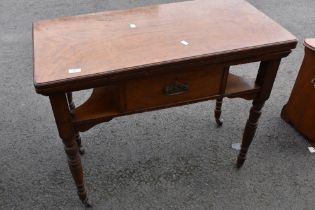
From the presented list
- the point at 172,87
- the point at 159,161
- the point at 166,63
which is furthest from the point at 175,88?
the point at 159,161

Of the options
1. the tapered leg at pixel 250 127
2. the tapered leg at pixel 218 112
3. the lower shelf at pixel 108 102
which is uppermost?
the lower shelf at pixel 108 102

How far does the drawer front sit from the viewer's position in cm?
98

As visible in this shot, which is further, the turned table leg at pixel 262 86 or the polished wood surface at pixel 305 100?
the polished wood surface at pixel 305 100

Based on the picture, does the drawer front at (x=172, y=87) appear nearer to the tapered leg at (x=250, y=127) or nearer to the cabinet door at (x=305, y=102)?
the tapered leg at (x=250, y=127)

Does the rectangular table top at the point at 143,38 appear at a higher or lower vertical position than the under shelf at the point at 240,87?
higher

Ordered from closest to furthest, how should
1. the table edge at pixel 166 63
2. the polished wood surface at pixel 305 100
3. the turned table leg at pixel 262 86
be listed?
1. the table edge at pixel 166 63
2. the turned table leg at pixel 262 86
3. the polished wood surface at pixel 305 100

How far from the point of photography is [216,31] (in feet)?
3.52

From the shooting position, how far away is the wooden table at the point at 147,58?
909mm

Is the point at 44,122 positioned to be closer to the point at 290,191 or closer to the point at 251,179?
the point at 251,179

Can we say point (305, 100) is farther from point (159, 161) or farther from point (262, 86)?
point (159, 161)

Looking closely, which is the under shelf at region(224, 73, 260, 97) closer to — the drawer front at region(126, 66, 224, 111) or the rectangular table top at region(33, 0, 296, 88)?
the drawer front at region(126, 66, 224, 111)

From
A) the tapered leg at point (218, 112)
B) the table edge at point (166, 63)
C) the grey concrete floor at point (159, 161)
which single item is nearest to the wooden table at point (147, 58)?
the table edge at point (166, 63)

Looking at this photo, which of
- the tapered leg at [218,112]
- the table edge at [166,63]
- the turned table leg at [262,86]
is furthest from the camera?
the tapered leg at [218,112]

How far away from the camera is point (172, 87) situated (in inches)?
40.0
